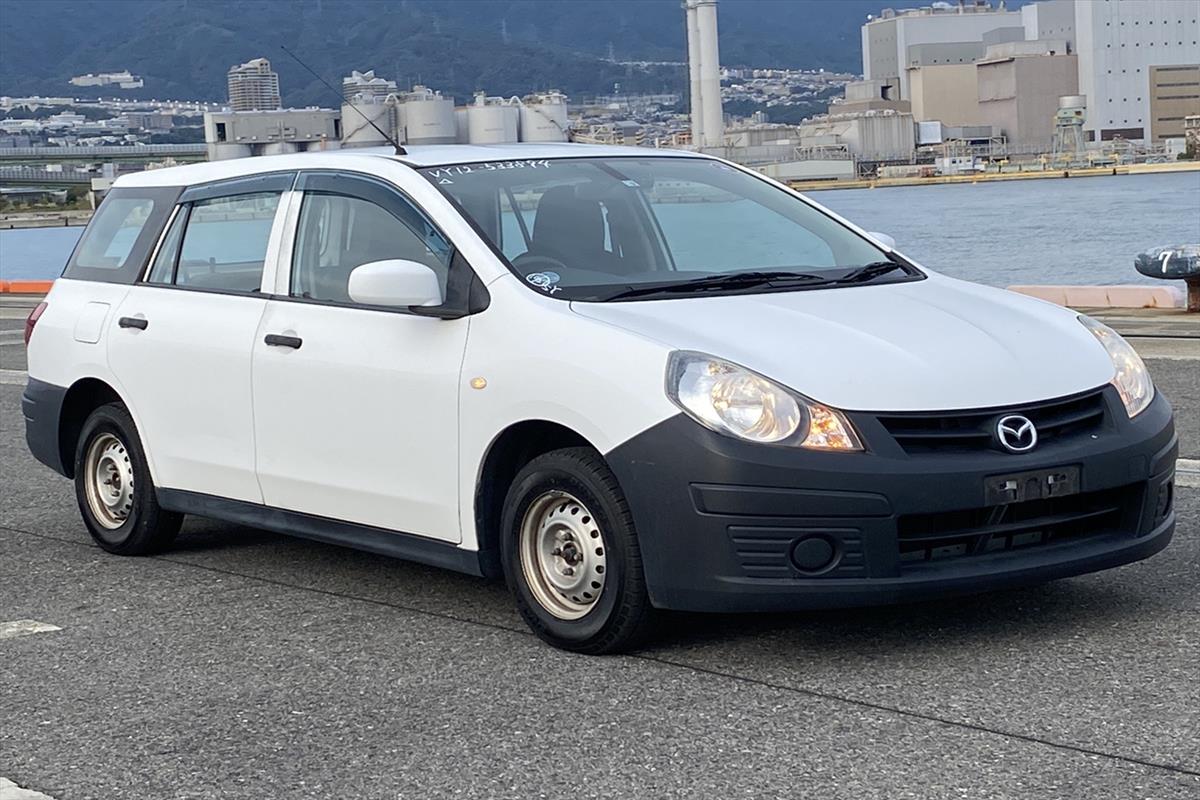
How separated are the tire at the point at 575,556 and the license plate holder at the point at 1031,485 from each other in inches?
35.6

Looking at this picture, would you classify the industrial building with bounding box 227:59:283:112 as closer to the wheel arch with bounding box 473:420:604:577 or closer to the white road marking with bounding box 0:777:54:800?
the wheel arch with bounding box 473:420:604:577

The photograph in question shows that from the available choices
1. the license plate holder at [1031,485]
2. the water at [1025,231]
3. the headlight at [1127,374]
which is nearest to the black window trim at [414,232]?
the license plate holder at [1031,485]

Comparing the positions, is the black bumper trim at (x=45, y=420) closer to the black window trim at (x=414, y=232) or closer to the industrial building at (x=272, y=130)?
the black window trim at (x=414, y=232)

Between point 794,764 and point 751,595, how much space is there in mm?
776

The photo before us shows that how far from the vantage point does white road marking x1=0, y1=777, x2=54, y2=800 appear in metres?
3.81

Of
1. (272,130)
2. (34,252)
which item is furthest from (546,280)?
(272,130)

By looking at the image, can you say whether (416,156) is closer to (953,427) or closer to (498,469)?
(498,469)

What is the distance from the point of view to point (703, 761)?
3.82 meters

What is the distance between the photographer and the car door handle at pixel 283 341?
5652 mm

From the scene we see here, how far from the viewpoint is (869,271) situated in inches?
219

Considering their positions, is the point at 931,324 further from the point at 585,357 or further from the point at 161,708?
the point at 161,708

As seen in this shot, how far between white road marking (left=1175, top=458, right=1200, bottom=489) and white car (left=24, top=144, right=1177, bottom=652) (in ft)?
6.39

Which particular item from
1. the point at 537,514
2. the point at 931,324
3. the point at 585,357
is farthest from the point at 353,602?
the point at 931,324

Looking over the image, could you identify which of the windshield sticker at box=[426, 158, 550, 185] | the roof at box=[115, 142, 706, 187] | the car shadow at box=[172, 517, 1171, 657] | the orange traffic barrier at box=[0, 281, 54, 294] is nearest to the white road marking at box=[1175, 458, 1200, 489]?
the car shadow at box=[172, 517, 1171, 657]
